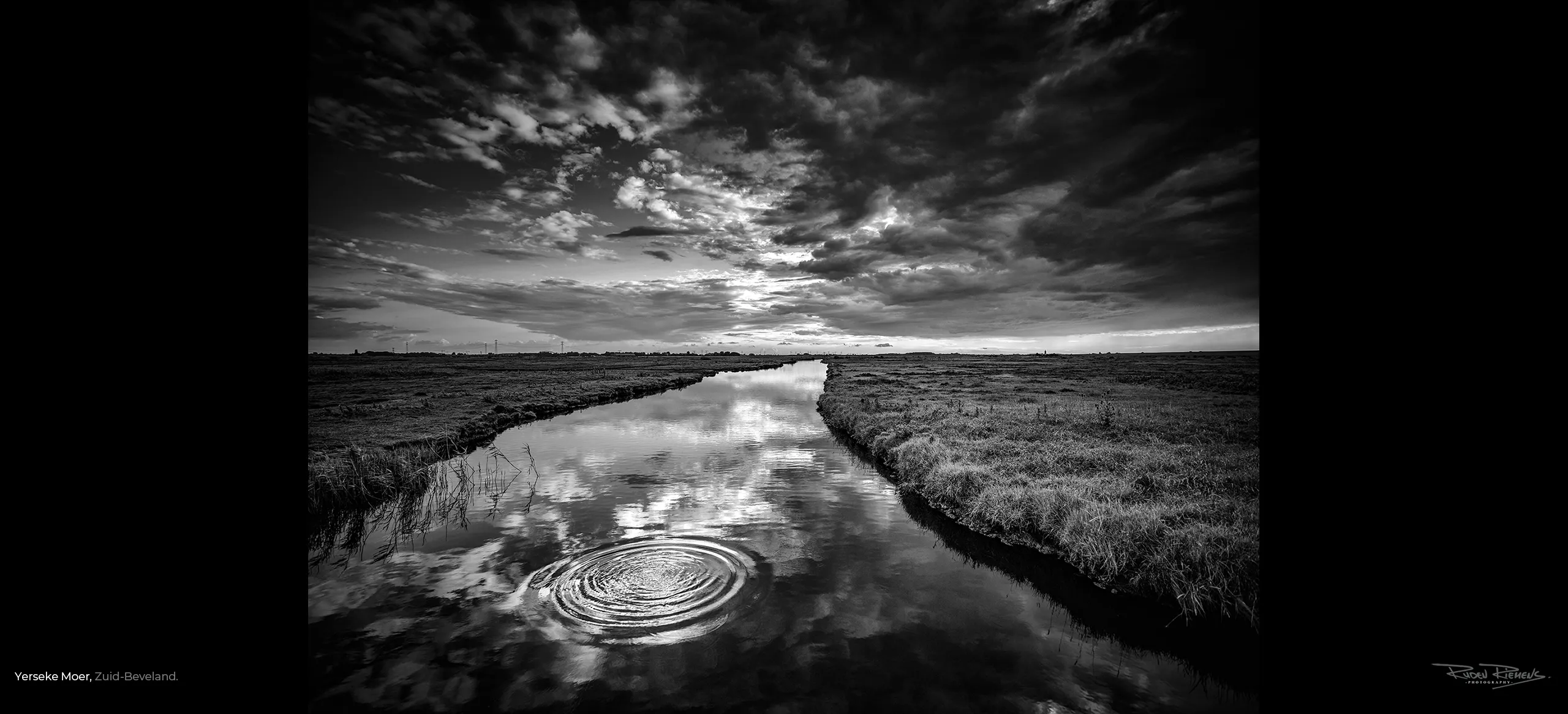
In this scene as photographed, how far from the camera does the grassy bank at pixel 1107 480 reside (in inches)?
344

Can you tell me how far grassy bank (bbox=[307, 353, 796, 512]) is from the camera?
14.7 meters

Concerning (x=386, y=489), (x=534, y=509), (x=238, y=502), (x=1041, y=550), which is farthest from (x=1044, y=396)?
(x=238, y=502)

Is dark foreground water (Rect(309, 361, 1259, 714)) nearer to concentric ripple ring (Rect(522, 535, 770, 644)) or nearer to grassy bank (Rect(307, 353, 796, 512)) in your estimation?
concentric ripple ring (Rect(522, 535, 770, 644))

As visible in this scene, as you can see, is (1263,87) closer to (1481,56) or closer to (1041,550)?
(1481,56)

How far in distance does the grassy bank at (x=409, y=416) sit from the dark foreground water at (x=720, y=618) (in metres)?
1.67

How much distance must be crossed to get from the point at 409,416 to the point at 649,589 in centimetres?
2817

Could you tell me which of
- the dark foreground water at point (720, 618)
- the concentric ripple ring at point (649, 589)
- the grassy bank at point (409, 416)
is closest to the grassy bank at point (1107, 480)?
the dark foreground water at point (720, 618)

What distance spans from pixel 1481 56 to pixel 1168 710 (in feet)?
23.6

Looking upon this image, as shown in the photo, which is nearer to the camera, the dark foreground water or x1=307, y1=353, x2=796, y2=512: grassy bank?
the dark foreground water

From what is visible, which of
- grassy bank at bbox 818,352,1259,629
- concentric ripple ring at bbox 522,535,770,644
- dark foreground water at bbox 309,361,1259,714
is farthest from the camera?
grassy bank at bbox 818,352,1259,629

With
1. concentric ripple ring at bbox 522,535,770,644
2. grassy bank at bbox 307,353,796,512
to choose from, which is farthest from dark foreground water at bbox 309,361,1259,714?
grassy bank at bbox 307,353,796,512

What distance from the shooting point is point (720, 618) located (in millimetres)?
8180

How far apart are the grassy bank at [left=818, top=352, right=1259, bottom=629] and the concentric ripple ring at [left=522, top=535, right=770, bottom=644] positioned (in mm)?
6346

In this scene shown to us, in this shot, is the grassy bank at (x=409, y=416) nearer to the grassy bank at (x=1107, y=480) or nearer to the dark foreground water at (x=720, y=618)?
the dark foreground water at (x=720, y=618)
